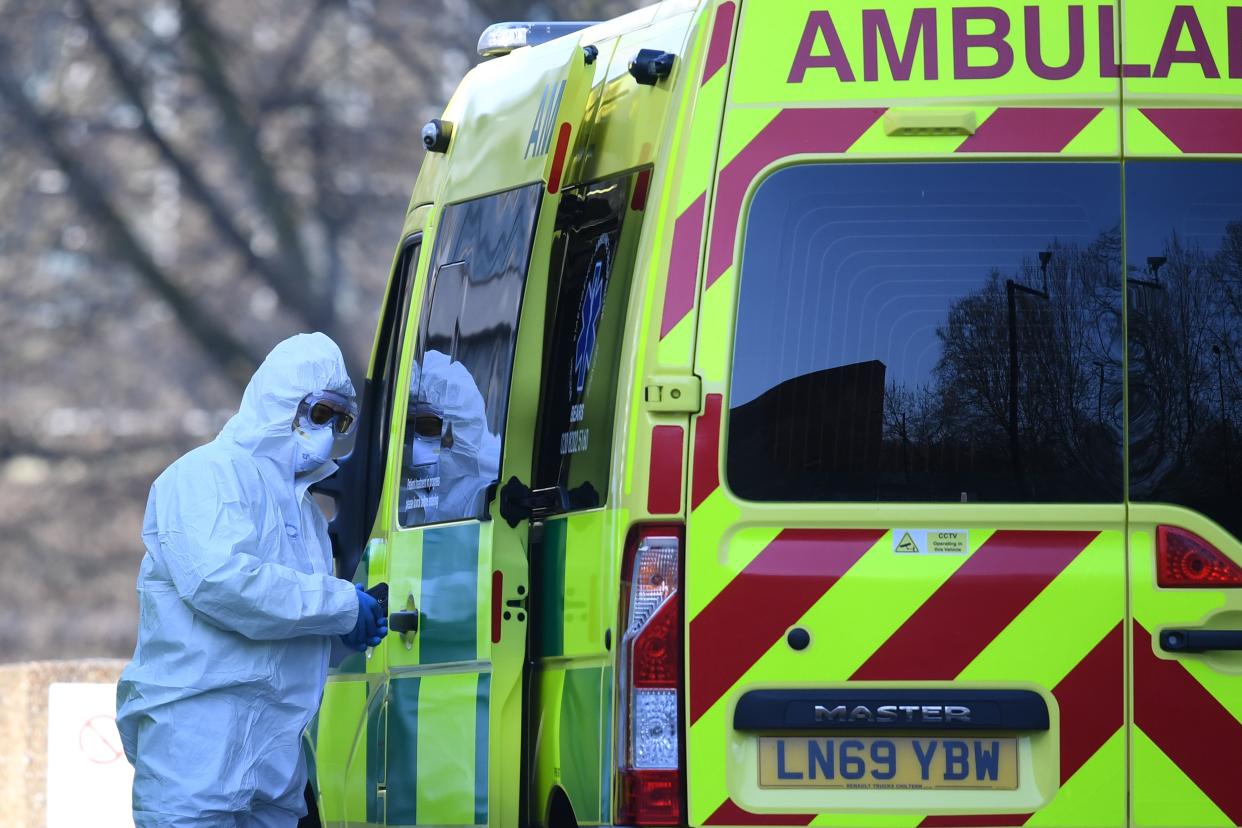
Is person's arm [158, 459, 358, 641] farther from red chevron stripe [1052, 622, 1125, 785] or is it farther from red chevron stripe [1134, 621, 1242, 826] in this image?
red chevron stripe [1134, 621, 1242, 826]

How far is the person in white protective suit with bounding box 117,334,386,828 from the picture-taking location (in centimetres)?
541

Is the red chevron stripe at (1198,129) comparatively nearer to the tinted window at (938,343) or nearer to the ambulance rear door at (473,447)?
the tinted window at (938,343)

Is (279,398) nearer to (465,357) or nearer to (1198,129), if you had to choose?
(465,357)

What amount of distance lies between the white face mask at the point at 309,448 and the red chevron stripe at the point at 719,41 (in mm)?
1902

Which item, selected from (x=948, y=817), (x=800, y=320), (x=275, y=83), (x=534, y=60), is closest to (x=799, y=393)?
(x=800, y=320)

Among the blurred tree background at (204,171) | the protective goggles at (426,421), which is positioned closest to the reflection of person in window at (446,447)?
the protective goggles at (426,421)

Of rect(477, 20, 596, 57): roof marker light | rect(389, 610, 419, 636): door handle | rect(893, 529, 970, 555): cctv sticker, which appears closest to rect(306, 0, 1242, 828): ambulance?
rect(893, 529, 970, 555): cctv sticker

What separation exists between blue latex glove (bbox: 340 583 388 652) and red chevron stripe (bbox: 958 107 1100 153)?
84.5 inches

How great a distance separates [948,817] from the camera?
163 inches

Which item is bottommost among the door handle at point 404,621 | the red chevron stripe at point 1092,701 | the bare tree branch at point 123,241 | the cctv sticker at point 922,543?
the red chevron stripe at point 1092,701

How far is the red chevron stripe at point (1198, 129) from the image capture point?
4.29m

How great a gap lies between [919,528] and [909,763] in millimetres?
447

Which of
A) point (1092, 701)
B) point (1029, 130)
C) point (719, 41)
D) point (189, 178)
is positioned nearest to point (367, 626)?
point (719, 41)

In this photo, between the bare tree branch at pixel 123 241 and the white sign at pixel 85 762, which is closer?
the white sign at pixel 85 762
